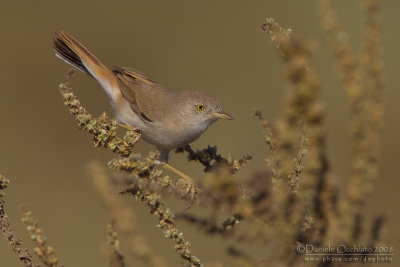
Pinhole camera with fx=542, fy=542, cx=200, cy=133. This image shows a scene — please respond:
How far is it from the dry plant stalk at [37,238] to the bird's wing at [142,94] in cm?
307

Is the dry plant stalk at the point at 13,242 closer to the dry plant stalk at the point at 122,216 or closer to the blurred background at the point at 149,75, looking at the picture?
the dry plant stalk at the point at 122,216

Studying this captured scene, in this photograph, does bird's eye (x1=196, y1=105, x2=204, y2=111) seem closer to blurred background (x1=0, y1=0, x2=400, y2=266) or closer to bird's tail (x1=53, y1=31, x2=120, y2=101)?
bird's tail (x1=53, y1=31, x2=120, y2=101)

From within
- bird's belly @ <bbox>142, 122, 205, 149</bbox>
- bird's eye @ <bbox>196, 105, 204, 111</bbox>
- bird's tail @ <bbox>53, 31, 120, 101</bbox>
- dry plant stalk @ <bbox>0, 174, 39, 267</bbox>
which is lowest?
dry plant stalk @ <bbox>0, 174, 39, 267</bbox>

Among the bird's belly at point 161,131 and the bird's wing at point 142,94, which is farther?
the bird's wing at point 142,94

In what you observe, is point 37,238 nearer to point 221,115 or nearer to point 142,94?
point 221,115

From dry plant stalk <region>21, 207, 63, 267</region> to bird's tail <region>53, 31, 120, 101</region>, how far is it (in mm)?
3403

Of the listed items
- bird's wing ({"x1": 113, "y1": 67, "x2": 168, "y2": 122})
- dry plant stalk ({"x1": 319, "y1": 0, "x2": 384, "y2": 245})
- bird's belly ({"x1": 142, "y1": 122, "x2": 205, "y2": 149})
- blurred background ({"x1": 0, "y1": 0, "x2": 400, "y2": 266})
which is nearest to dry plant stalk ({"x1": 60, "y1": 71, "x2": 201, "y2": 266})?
dry plant stalk ({"x1": 319, "y1": 0, "x2": 384, "y2": 245})

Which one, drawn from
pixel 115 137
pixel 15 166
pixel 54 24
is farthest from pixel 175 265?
pixel 54 24

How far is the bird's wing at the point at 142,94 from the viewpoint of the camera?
4.64 m

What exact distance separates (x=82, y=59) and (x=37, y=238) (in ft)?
11.7

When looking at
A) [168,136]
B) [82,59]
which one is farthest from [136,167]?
[82,59]

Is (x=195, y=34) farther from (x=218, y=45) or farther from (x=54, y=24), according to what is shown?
(x=54, y=24)

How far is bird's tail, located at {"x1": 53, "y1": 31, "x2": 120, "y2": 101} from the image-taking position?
479 centimetres

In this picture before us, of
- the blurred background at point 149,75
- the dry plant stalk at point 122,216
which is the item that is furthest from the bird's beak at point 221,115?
the blurred background at point 149,75
